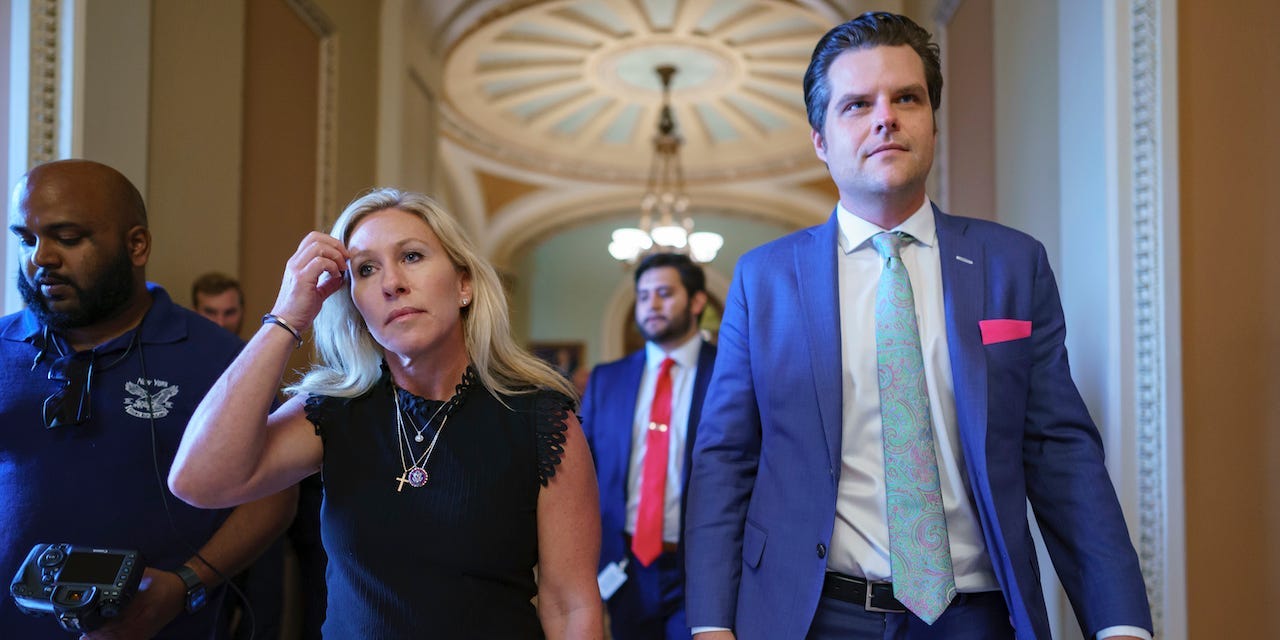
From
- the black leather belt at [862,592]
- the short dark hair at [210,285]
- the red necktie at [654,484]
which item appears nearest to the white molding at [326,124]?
the short dark hair at [210,285]

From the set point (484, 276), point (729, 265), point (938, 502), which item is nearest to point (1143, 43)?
point (938, 502)

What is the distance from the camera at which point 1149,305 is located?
2.40 m

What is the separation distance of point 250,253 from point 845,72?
300 cm

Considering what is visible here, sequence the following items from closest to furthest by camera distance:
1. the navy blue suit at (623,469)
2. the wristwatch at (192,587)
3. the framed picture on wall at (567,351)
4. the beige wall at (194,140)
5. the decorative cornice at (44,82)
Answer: the wristwatch at (192,587)
the decorative cornice at (44,82)
the beige wall at (194,140)
the navy blue suit at (623,469)
the framed picture on wall at (567,351)

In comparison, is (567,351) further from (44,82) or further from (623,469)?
(44,82)

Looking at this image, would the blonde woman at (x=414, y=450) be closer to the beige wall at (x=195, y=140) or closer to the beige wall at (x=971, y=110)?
the beige wall at (x=195, y=140)

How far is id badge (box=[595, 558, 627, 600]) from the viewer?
3.53m

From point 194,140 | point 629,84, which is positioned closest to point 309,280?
point 194,140

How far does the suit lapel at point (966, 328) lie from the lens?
1.63 meters

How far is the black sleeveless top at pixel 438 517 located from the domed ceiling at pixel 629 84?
486cm

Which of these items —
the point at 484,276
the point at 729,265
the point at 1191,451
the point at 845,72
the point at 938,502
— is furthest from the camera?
the point at 729,265

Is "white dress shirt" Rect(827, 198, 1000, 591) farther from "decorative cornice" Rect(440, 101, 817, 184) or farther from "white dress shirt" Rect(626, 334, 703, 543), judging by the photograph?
"decorative cornice" Rect(440, 101, 817, 184)

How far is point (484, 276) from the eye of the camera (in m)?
1.99

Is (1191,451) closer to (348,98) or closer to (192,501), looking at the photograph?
(192,501)
